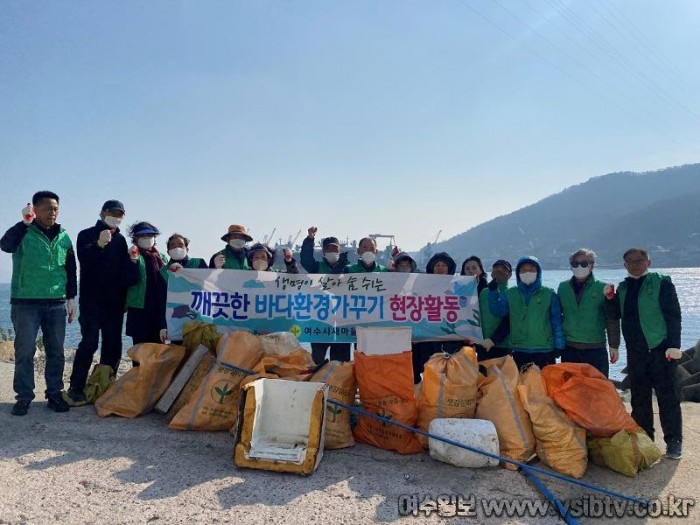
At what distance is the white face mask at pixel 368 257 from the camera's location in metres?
5.67

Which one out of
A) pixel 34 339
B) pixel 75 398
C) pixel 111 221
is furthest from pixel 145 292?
pixel 75 398

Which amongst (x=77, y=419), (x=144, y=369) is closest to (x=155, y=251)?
(x=144, y=369)

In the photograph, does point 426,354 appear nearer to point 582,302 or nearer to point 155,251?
point 582,302

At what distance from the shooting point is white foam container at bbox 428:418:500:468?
11.6 feet

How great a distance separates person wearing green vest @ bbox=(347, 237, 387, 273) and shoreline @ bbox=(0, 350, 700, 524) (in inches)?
94.8

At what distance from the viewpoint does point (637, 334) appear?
14.0 ft

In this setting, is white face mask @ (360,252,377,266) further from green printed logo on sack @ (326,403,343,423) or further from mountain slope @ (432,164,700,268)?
mountain slope @ (432,164,700,268)

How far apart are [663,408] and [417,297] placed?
8.71 ft

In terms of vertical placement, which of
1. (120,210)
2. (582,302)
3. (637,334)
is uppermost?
(120,210)

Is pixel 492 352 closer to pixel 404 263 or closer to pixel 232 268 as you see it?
pixel 404 263

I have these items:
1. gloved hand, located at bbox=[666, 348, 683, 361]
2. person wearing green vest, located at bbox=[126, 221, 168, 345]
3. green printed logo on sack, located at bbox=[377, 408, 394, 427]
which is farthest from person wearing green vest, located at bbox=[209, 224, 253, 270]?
gloved hand, located at bbox=[666, 348, 683, 361]

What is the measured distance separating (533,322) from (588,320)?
534 millimetres

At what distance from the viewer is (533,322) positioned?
15.3ft

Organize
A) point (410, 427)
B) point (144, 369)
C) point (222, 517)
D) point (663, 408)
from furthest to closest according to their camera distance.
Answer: point (144, 369), point (663, 408), point (410, 427), point (222, 517)
